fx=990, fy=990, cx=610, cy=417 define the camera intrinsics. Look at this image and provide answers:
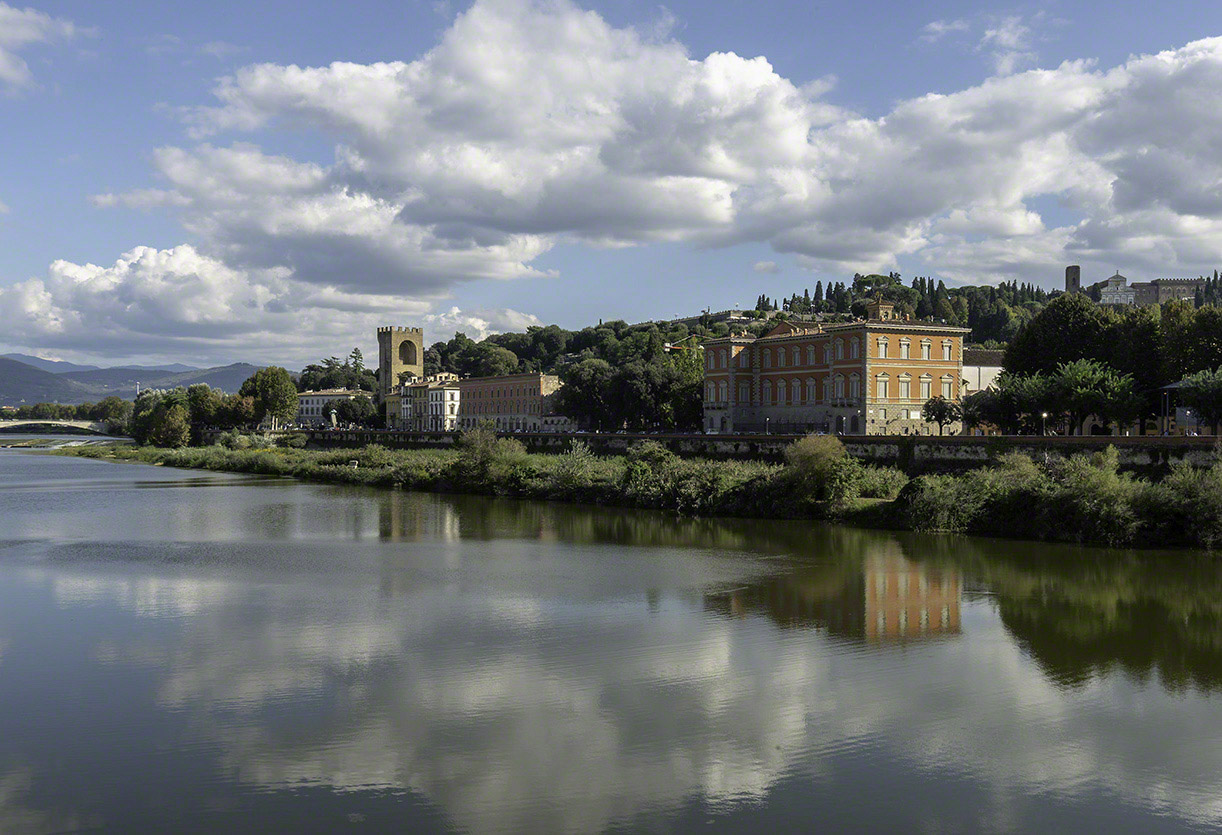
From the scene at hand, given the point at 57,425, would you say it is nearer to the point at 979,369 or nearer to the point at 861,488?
the point at 979,369

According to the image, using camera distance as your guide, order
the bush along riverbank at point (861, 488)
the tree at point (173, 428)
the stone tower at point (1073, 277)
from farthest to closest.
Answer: the stone tower at point (1073, 277)
the tree at point (173, 428)
the bush along riverbank at point (861, 488)

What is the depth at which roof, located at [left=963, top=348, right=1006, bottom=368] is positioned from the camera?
5488 centimetres

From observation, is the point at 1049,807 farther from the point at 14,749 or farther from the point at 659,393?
the point at 659,393

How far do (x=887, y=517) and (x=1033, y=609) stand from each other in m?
12.2

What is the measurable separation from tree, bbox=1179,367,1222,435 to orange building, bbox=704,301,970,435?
15156 millimetres

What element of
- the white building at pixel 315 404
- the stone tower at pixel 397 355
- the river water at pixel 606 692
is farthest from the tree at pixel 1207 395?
the white building at pixel 315 404

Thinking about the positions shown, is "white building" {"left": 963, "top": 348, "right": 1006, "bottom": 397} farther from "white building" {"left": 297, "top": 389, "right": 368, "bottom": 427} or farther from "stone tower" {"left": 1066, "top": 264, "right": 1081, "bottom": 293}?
"stone tower" {"left": 1066, "top": 264, "right": 1081, "bottom": 293}

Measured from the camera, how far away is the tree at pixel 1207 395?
3100 cm

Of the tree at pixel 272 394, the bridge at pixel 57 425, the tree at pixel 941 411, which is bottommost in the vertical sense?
the bridge at pixel 57 425

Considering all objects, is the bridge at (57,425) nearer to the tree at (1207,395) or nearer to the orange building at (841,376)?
the orange building at (841,376)

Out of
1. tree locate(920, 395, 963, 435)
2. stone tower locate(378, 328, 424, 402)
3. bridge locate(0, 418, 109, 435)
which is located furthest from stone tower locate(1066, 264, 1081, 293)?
bridge locate(0, 418, 109, 435)

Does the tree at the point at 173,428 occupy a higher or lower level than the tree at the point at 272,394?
lower

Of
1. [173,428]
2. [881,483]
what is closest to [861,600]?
Answer: [881,483]

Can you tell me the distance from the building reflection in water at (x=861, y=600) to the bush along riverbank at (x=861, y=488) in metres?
6.13
